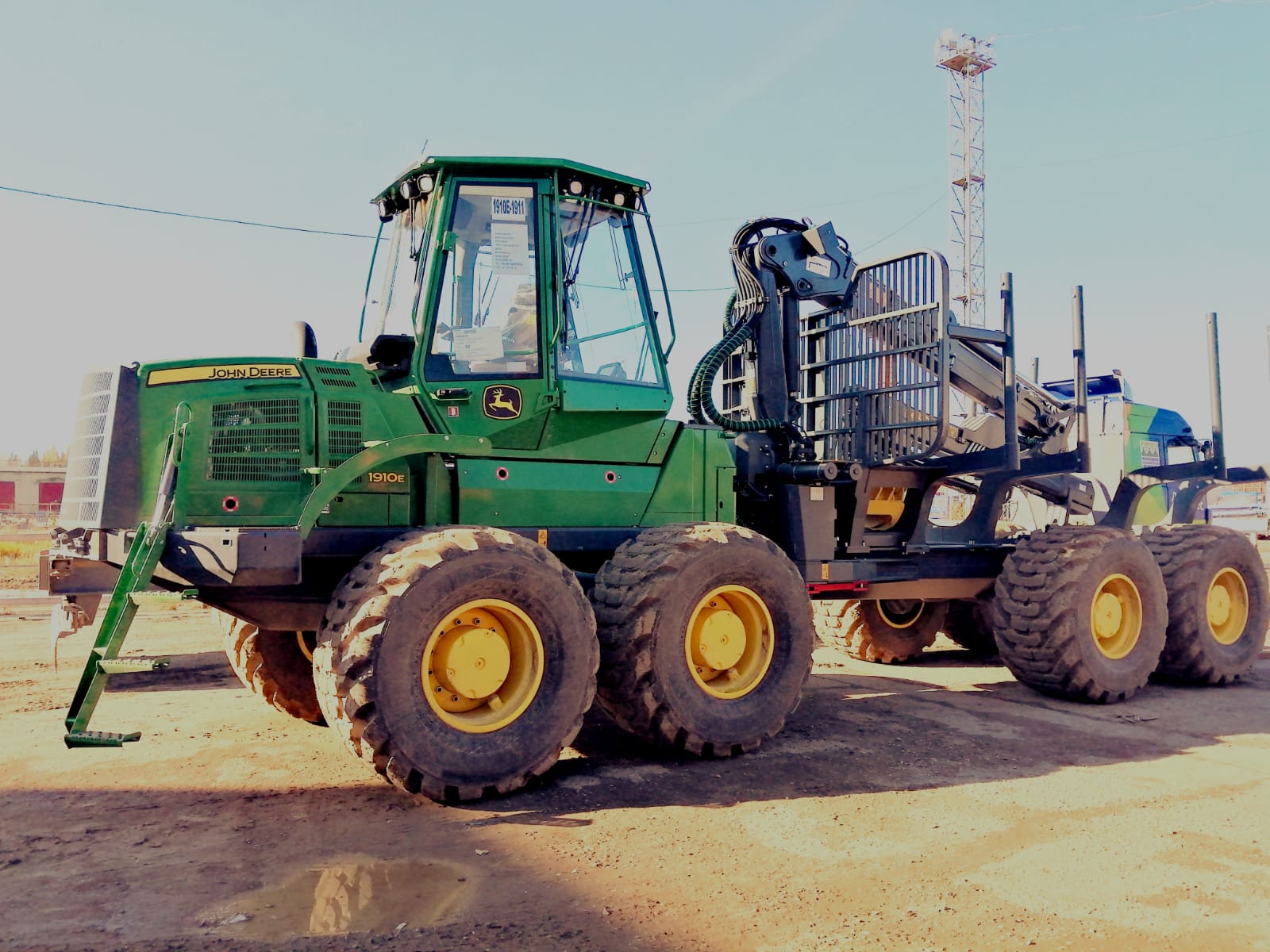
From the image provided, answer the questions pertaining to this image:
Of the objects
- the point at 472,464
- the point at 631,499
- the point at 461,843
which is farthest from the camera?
the point at 631,499

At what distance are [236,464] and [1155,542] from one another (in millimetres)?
7731

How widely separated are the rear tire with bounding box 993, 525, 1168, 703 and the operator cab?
3.34 metres

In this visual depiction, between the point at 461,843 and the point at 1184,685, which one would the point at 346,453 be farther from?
the point at 1184,685

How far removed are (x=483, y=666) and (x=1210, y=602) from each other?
23.3 feet

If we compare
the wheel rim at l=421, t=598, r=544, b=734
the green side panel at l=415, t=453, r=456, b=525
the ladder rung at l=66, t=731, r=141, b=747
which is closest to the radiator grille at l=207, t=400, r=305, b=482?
the green side panel at l=415, t=453, r=456, b=525

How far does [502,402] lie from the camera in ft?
20.4

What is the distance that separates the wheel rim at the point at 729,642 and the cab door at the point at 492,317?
1493 millimetres

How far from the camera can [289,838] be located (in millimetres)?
4645

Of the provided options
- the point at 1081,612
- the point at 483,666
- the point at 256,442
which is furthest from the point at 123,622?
the point at 1081,612

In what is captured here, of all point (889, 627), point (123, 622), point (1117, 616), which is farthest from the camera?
point (889, 627)

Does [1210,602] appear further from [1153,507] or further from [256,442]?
[256,442]

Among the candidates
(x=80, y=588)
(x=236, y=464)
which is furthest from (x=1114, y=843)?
(x=80, y=588)

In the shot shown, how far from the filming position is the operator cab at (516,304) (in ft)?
20.1

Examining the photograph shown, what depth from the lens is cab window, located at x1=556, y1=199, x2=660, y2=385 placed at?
6.50 metres
